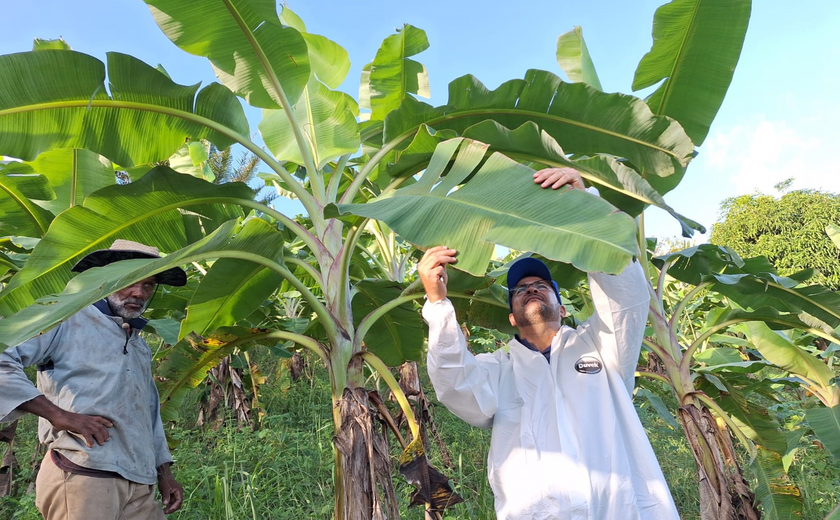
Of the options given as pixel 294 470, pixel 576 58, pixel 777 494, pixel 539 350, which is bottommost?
pixel 777 494

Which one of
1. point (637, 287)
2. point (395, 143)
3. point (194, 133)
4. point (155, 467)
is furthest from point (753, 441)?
point (194, 133)

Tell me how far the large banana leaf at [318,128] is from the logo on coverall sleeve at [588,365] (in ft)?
6.15

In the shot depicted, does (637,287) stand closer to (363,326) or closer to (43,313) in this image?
(363,326)

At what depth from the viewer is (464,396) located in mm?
1966

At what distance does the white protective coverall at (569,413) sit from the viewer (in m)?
1.79

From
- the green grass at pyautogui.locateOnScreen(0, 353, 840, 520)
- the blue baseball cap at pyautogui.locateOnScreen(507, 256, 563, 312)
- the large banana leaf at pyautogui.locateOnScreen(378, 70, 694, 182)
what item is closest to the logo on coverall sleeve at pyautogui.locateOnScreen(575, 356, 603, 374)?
the blue baseball cap at pyautogui.locateOnScreen(507, 256, 563, 312)

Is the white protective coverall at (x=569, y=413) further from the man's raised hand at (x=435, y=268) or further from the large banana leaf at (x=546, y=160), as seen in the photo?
the large banana leaf at (x=546, y=160)

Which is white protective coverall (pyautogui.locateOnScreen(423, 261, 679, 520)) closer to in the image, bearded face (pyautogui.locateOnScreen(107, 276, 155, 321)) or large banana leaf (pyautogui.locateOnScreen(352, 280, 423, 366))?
large banana leaf (pyautogui.locateOnScreen(352, 280, 423, 366))

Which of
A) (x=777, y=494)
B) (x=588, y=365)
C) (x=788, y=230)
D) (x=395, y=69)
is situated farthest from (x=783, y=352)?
(x=788, y=230)

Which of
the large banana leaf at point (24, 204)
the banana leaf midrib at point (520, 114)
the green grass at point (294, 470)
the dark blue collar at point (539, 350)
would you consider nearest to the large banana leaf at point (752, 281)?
the banana leaf midrib at point (520, 114)

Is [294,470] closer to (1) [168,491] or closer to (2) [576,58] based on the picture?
(1) [168,491]

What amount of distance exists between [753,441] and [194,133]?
441cm

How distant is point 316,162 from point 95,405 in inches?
72.4

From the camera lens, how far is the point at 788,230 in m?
16.7
